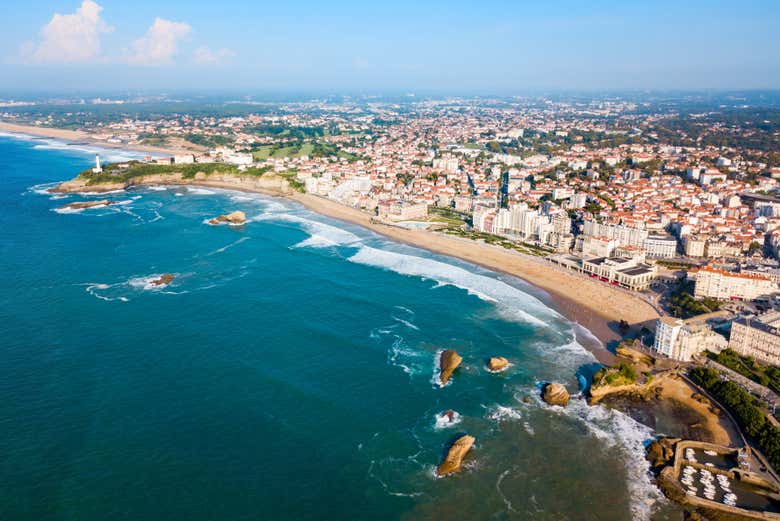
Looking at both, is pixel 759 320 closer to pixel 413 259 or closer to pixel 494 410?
pixel 494 410

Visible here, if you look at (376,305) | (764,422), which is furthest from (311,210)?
(764,422)

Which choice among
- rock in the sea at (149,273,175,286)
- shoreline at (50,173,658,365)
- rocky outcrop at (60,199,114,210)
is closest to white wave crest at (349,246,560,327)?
shoreline at (50,173,658,365)

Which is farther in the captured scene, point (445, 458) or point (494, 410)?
point (494, 410)

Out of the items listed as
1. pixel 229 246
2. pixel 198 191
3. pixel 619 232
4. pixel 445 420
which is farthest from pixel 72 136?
pixel 445 420

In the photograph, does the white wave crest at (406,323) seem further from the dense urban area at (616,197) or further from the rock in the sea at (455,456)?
the dense urban area at (616,197)

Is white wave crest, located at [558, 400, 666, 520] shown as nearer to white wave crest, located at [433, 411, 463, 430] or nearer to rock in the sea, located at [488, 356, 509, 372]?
rock in the sea, located at [488, 356, 509, 372]
